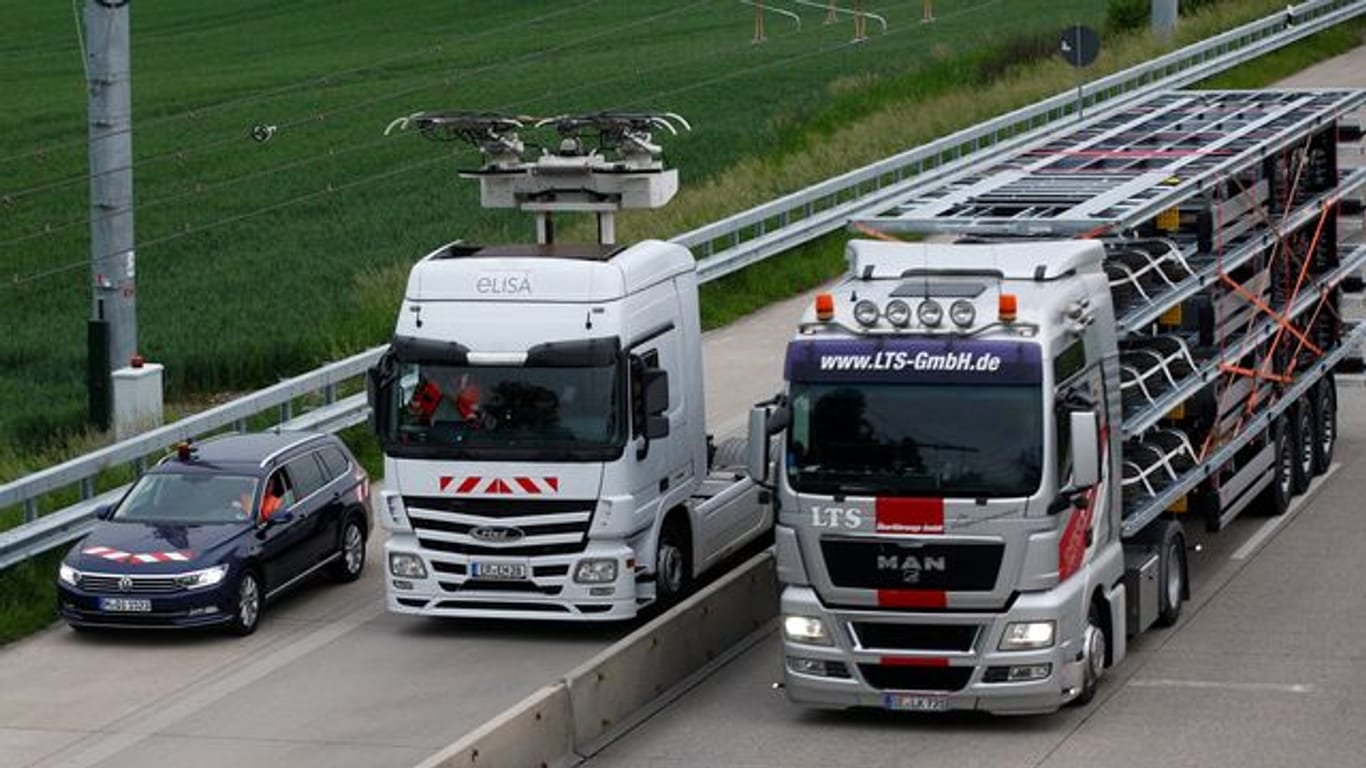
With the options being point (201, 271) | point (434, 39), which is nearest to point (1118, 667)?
point (201, 271)

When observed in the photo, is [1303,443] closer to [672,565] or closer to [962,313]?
[672,565]

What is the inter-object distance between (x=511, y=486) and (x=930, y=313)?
4166mm

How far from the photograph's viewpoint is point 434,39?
88125 millimetres

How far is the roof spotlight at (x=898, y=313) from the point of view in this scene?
18375mm

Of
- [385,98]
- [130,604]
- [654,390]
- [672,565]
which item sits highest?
[654,390]

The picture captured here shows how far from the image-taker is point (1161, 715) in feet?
61.1

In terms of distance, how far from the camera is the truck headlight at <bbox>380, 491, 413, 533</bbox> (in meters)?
21.2

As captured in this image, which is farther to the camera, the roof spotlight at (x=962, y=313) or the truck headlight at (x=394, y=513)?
the truck headlight at (x=394, y=513)

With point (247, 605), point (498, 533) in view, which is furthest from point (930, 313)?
point (247, 605)

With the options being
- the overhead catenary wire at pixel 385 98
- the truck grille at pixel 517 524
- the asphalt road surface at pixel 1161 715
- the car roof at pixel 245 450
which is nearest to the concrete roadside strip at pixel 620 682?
the asphalt road surface at pixel 1161 715

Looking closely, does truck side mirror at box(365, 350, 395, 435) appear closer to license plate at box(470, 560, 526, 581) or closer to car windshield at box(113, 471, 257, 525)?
license plate at box(470, 560, 526, 581)

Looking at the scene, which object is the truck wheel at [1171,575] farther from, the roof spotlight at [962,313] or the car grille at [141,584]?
the car grille at [141,584]

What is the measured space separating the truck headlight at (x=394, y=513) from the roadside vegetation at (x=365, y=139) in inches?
138

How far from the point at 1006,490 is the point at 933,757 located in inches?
72.7
